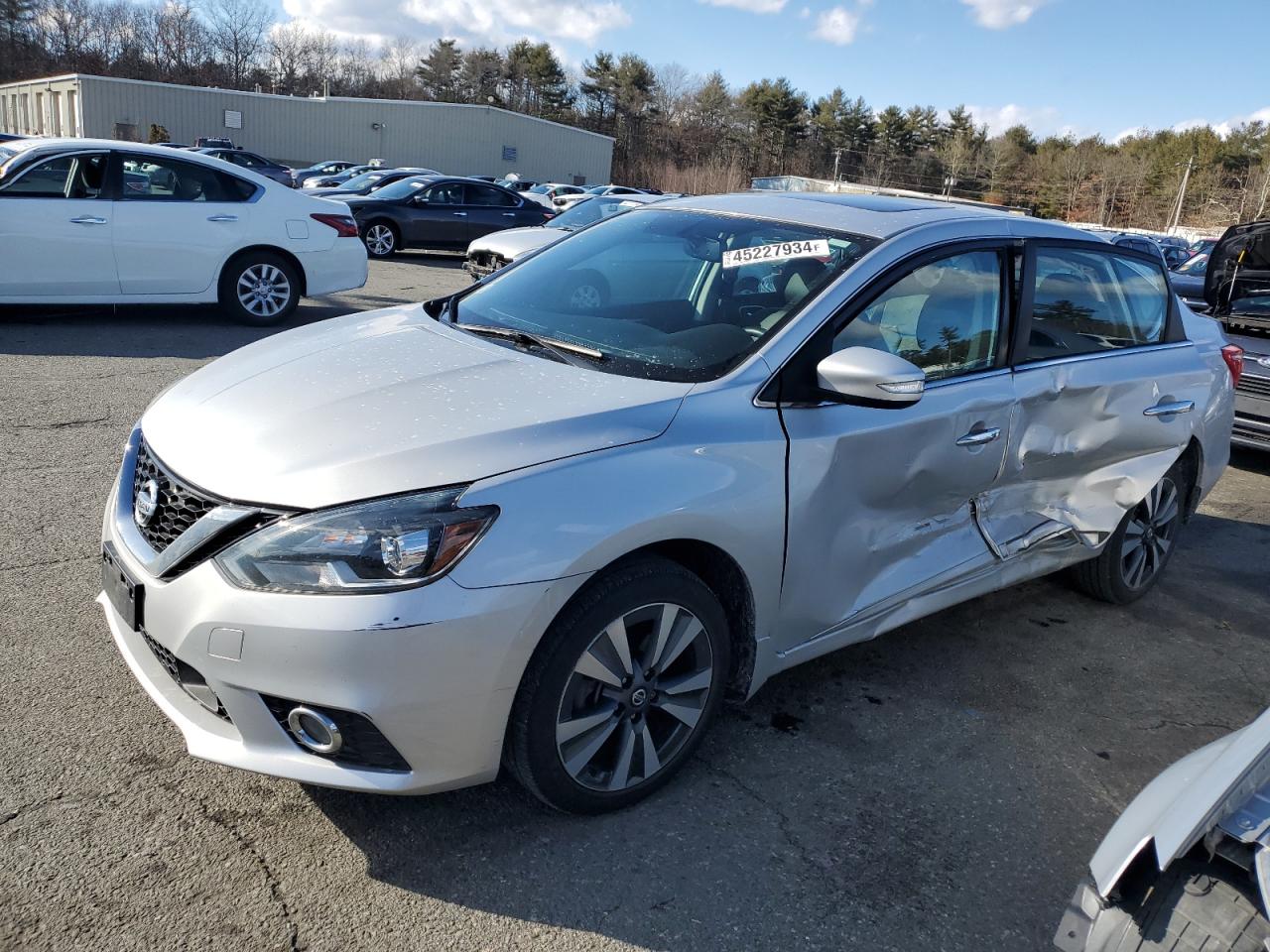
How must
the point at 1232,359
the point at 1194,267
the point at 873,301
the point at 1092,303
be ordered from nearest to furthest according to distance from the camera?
1. the point at 873,301
2. the point at 1092,303
3. the point at 1232,359
4. the point at 1194,267

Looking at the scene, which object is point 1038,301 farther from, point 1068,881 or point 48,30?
point 48,30

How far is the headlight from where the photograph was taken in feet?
7.20

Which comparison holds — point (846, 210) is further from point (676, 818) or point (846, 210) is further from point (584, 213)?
point (584, 213)

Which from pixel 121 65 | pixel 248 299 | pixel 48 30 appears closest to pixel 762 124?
pixel 121 65

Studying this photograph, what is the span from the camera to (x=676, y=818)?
2725 mm

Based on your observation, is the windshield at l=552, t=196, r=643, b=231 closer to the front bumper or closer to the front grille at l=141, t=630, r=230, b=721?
the front grille at l=141, t=630, r=230, b=721

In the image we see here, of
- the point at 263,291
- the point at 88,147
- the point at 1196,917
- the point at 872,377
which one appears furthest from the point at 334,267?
the point at 1196,917

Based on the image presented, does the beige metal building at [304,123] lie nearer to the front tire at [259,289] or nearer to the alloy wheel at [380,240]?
the alloy wheel at [380,240]

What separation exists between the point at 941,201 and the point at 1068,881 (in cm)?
275

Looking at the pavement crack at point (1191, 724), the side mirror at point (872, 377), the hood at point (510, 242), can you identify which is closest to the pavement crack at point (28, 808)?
the side mirror at point (872, 377)

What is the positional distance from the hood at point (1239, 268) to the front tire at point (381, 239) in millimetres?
12694

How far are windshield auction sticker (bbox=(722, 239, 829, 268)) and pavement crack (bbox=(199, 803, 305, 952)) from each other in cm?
229

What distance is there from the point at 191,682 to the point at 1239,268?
8131 millimetres

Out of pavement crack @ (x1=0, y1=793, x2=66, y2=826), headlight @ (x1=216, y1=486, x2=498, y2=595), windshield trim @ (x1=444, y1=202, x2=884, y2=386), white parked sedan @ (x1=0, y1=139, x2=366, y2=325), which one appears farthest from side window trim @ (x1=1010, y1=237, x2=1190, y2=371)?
white parked sedan @ (x1=0, y1=139, x2=366, y2=325)
